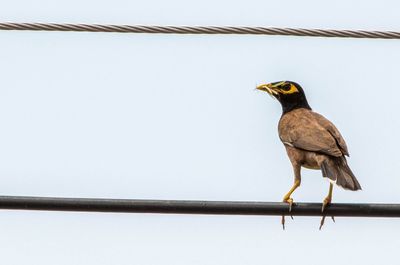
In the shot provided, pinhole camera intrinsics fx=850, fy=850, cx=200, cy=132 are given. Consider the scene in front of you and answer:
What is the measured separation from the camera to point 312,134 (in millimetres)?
7988

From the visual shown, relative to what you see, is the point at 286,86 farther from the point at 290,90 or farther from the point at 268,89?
the point at 268,89

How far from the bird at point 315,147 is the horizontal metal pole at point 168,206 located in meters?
1.25

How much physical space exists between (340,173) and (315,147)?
499 millimetres

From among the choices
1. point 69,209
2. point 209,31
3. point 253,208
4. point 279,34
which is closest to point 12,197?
point 69,209

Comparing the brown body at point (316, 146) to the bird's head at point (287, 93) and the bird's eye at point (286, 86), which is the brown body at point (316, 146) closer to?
the bird's head at point (287, 93)

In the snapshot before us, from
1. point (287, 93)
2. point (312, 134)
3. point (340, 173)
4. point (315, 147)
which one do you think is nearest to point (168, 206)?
point (340, 173)

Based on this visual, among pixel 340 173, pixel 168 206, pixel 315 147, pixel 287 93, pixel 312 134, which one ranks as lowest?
pixel 168 206

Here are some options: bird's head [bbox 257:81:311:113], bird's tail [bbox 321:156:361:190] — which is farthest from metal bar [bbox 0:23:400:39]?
bird's head [bbox 257:81:311:113]

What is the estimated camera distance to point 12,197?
5.39 m

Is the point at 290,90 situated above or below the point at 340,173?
above

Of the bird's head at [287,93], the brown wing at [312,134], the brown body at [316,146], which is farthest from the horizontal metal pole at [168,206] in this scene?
the bird's head at [287,93]

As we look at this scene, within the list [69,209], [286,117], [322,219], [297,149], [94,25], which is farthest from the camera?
[286,117]

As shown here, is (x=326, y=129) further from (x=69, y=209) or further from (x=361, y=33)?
(x=69, y=209)

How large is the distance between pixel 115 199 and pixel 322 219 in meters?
2.51
